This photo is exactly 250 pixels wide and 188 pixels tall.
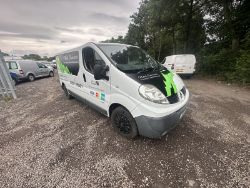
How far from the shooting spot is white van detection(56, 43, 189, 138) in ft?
7.75

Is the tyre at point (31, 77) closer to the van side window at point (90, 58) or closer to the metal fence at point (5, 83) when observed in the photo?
the metal fence at point (5, 83)

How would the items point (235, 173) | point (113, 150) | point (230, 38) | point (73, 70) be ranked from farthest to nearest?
point (230, 38), point (73, 70), point (113, 150), point (235, 173)

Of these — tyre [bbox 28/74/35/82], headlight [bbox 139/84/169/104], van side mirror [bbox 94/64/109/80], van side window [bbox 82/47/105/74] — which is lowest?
tyre [bbox 28/74/35/82]

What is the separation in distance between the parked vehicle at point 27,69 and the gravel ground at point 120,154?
27.5 feet

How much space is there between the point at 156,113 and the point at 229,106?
12.6ft

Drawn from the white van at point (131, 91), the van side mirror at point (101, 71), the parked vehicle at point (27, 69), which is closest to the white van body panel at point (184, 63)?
the white van at point (131, 91)

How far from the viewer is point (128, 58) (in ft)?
10.5

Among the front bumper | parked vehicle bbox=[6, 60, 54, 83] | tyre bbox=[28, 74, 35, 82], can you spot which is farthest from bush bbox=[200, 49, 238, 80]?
tyre bbox=[28, 74, 35, 82]

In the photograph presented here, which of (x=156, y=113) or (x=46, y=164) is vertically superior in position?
(x=156, y=113)

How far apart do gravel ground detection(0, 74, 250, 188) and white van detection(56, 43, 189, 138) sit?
48 centimetres

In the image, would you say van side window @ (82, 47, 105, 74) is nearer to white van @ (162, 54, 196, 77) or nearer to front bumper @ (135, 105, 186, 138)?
front bumper @ (135, 105, 186, 138)

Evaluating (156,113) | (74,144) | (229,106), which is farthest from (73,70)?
(229,106)

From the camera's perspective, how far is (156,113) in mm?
2285

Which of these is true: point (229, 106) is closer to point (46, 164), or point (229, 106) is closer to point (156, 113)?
point (156, 113)
